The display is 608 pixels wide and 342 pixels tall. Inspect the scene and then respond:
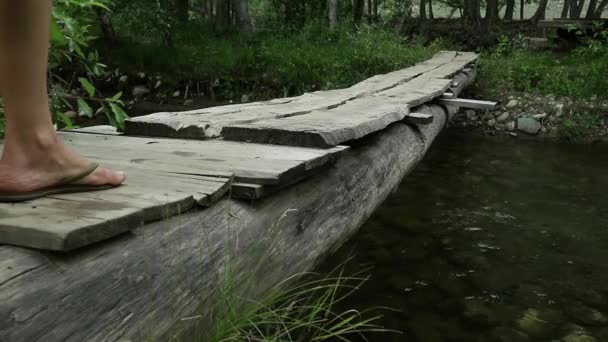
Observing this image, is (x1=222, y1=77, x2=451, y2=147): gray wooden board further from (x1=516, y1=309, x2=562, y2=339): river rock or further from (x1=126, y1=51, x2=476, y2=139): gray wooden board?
(x1=516, y1=309, x2=562, y2=339): river rock

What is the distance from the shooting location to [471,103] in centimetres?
611

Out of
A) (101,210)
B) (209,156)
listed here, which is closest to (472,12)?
(209,156)

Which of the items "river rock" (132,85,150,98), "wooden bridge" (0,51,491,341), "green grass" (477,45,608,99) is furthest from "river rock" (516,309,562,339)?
"river rock" (132,85,150,98)

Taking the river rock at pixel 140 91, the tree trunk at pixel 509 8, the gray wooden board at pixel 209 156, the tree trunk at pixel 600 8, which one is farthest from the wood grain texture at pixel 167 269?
the tree trunk at pixel 509 8

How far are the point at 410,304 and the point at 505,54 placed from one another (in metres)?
11.4

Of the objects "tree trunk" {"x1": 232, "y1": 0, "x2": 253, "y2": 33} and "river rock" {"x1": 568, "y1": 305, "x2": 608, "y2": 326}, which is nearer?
"river rock" {"x1": 568, "y1": 305, "x2": 608, "y2": 326}

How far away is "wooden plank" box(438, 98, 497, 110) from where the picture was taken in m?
5.93

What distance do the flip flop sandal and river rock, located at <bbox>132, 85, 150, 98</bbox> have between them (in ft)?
33.6

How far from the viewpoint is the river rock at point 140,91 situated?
11.5m

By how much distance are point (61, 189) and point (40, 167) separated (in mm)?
87

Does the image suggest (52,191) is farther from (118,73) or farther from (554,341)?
(118,73)

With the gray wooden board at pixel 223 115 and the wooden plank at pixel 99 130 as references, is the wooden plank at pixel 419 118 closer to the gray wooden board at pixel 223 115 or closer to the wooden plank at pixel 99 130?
the gray wooden board at pixel 223 115

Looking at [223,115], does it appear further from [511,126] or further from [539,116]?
[539,116]

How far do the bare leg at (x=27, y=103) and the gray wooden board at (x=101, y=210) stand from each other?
0.28ft
